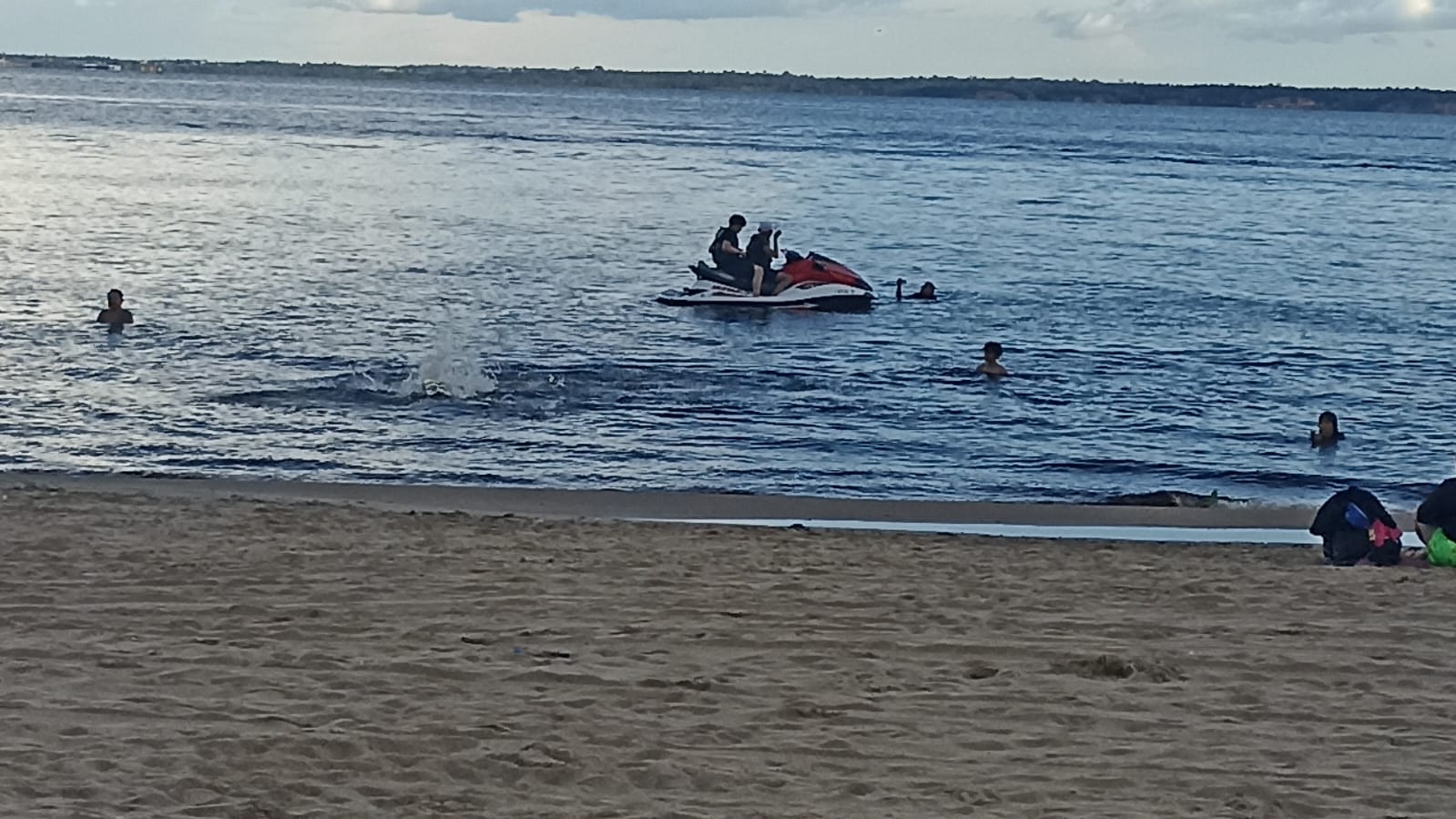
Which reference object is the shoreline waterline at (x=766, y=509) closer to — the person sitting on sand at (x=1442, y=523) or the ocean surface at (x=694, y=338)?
the ocean surface at (x=694, y=338)

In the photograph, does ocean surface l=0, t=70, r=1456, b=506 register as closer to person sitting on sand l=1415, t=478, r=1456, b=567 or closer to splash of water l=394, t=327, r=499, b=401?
splash of water l=394, t=327, r=499, b=401

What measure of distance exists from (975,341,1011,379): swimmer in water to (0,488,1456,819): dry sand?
30.0 feet

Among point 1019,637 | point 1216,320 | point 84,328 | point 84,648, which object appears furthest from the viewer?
point 1216,320

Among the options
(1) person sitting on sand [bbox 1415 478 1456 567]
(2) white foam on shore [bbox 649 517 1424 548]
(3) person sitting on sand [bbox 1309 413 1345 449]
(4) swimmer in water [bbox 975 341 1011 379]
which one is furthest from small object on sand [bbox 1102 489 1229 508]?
(4) swimmer in water [bbox 975 341 1011 379]

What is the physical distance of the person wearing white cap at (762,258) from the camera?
22812 millimetres

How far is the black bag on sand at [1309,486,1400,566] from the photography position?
948 centimetres

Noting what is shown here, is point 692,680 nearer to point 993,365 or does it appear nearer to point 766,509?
point 766,509

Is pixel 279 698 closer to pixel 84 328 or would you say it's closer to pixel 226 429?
pixel 226 429

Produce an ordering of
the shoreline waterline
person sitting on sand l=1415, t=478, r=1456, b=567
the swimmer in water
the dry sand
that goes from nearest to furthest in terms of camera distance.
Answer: the dry sand
person sitting on sand l=1415, t=478, r=1456, b=567
the shoreline waterline
the swimmer in water

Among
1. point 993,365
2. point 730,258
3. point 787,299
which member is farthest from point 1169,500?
point 730,258

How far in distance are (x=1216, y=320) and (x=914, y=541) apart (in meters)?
15.8

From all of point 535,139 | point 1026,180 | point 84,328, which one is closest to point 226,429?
point 84,328

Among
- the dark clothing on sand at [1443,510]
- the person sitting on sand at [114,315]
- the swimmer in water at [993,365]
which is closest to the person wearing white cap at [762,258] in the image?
the swimmer in water at [993,365]

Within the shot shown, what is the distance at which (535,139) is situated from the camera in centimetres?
8594
